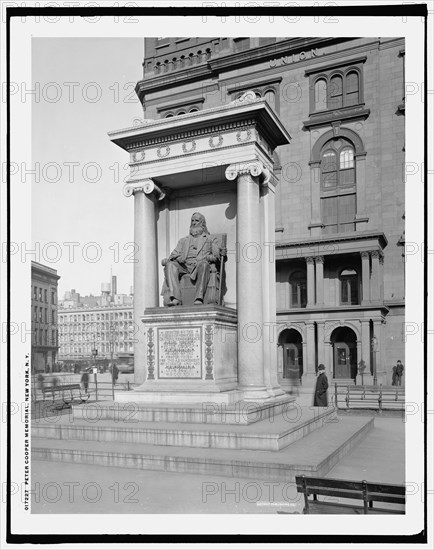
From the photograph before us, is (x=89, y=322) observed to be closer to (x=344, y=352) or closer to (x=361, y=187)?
(x=344, y=352)

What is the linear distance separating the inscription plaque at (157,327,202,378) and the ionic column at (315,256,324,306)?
29396 millimetres

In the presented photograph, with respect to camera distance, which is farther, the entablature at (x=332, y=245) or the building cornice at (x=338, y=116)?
the building cornice at (x=338, y=116)

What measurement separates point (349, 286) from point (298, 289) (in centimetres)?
394

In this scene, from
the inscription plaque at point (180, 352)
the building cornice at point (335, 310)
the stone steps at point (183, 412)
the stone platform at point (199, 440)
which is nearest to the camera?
the stone platform at point (199, 440)

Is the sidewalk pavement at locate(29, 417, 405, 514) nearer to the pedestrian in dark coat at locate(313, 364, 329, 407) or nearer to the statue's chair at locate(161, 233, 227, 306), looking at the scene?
the statue's chair at locate(161, 233, 227, 306)

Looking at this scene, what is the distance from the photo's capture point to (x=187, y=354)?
12.8 meters

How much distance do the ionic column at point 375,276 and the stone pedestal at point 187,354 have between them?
28.4 meters

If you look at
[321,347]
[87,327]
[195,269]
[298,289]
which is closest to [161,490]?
[195,269]

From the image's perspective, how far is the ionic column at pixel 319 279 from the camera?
135 feet

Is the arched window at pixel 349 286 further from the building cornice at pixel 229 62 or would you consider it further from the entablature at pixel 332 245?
the building cornice at pixel 229 62


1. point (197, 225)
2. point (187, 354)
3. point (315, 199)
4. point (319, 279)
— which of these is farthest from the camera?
point (315, 199)

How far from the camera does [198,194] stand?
51.2 ft

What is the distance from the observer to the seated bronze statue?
13.5 m

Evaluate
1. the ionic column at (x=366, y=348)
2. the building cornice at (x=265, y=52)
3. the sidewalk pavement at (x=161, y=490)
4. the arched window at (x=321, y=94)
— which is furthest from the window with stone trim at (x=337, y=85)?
the sidewalk pavement at (x=161, y=490)
